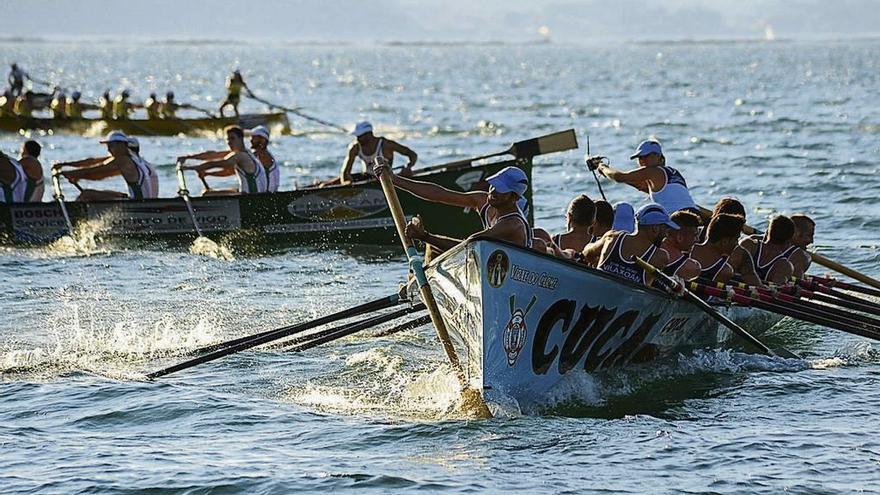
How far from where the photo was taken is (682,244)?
39.0 ft

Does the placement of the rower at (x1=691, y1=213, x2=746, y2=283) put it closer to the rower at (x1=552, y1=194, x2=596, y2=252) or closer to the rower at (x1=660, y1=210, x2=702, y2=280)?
the rower at (x1=660, y1=210, x2=702, y2=280)

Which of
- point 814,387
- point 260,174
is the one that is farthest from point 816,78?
point 814,387

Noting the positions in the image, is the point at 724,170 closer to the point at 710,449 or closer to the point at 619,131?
the point at 619,131

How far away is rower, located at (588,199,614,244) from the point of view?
13.1 metres

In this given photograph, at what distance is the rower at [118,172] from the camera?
63.3 ft

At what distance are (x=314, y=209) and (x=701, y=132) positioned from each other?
866 inches

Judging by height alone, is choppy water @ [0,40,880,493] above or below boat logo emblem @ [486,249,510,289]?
below

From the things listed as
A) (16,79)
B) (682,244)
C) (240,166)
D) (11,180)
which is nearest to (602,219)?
(682,244)

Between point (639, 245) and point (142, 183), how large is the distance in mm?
10114

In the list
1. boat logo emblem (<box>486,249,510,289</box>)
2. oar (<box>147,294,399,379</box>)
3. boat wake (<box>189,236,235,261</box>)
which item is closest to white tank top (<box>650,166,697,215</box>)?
oar (<box>147,294,399,379</box>)

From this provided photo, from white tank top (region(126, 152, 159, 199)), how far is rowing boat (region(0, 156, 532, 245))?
468 millimetres

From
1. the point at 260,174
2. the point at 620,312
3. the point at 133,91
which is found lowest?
the point at 620,312

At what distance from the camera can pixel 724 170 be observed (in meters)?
29.3

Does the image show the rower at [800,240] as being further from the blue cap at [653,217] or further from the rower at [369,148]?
the rower at [369,148]
